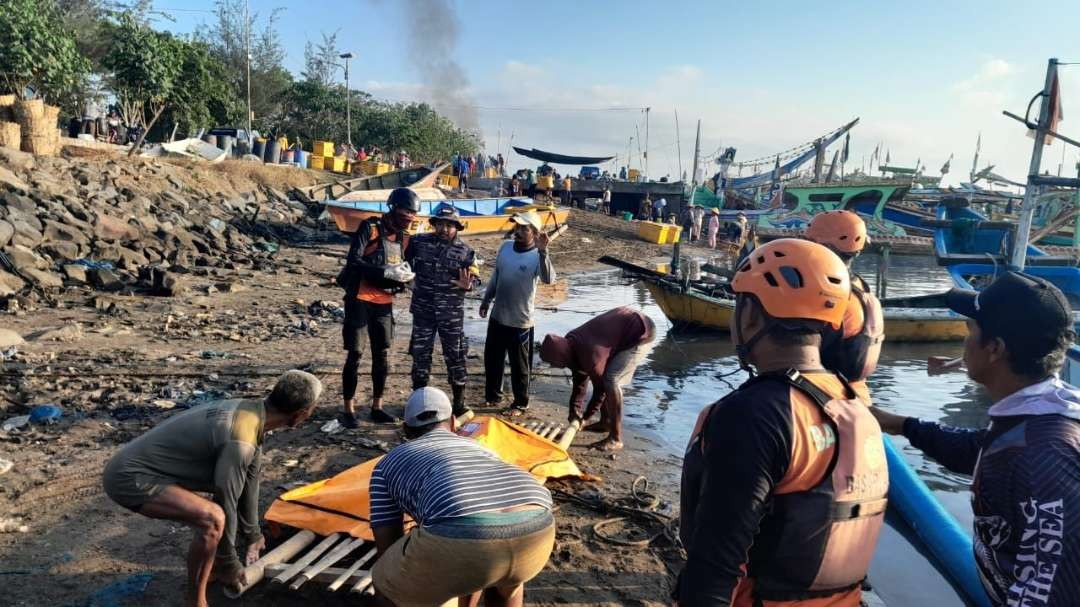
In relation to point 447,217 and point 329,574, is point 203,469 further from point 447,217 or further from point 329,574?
point 447,217

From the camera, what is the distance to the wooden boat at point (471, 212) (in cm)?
1884

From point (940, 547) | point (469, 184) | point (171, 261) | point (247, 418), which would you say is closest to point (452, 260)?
point (247, 418)

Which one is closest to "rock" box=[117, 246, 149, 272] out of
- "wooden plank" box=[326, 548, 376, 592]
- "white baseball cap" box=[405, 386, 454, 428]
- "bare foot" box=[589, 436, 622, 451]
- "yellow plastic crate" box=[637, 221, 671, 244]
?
"bare foot" box=[589, 436, 622, 451]

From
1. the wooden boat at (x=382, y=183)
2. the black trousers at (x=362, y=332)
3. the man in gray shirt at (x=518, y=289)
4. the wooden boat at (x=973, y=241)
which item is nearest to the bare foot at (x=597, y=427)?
the man in gray shirt at (x=518, y=289)

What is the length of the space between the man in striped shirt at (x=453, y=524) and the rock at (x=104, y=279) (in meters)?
9.82

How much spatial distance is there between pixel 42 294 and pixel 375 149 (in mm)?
33947

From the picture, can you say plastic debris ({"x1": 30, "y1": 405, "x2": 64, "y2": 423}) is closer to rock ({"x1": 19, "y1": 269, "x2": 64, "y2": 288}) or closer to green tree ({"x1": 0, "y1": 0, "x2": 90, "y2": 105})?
rock ({"x1": 19, "y1": 269, "x2": 64, "y2": 288})

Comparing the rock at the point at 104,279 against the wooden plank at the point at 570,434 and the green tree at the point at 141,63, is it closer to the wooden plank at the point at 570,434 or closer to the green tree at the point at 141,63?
the wooden plank at the point at 570,434

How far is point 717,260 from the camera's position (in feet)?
96.6

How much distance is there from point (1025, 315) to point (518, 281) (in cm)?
490

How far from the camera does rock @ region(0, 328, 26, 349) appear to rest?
7.36 m

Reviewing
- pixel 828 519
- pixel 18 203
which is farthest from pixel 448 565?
pixel 18 203

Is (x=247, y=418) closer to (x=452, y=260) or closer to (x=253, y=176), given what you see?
(x=452, y=260)

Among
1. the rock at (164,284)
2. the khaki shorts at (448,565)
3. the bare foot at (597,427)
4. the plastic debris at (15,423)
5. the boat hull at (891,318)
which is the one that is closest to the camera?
the khaki shorts at (448,565)
